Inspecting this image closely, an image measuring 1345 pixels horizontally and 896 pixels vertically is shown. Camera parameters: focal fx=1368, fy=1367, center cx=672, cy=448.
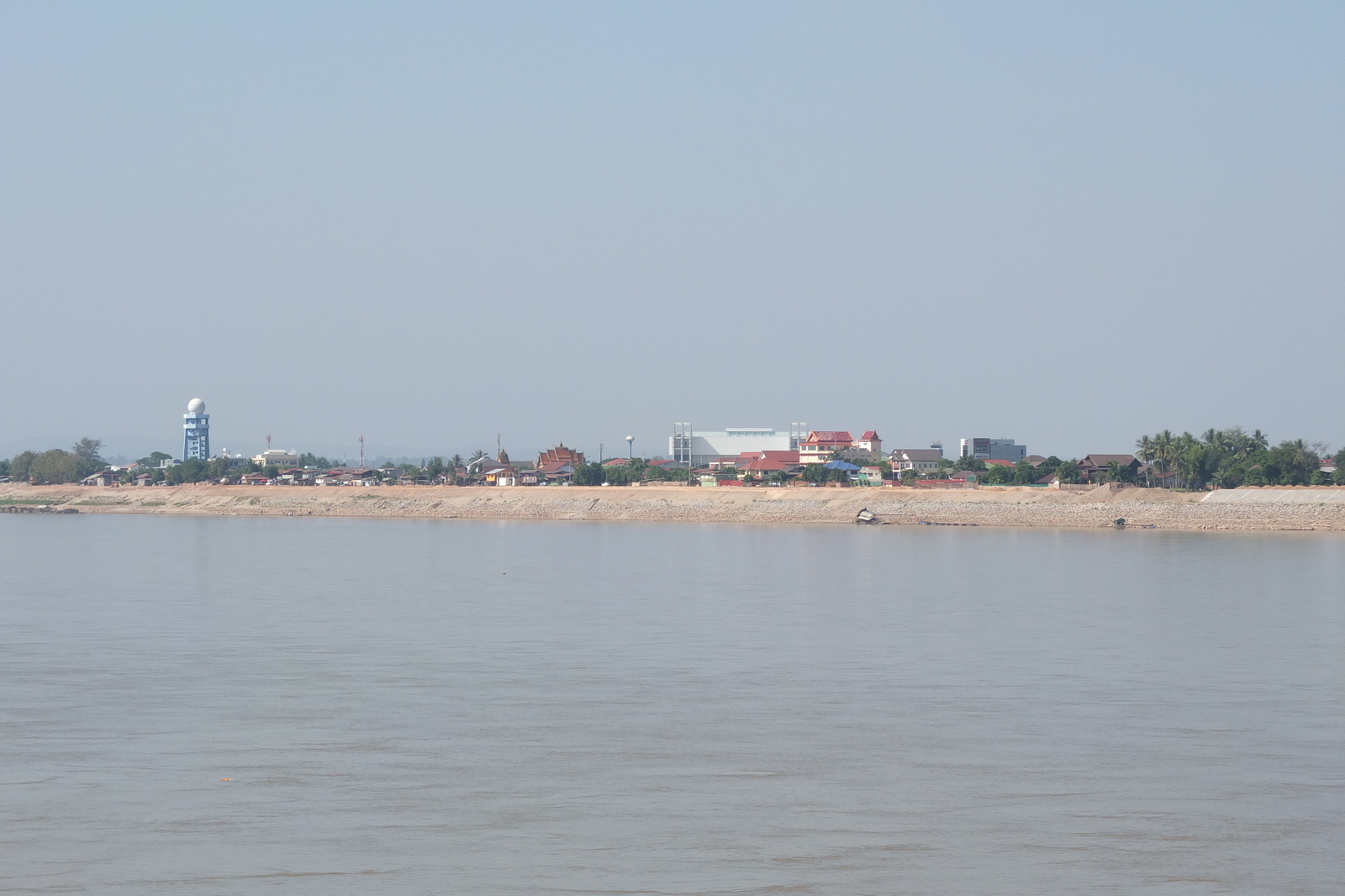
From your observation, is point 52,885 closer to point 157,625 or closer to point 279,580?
point 157,625

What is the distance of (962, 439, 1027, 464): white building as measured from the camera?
447 feet

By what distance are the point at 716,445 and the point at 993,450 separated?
97.7ft

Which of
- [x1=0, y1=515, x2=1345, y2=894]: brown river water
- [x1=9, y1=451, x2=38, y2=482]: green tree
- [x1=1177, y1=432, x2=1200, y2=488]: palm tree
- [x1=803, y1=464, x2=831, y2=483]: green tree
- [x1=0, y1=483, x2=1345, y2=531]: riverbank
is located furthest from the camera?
[x1=9, y1=451, x2=38, y2=482]: green tree

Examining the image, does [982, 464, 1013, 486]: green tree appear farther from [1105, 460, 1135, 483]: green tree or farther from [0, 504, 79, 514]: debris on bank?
[0, 504, 79, 514]: debris on bank

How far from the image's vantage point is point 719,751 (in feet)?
48.5

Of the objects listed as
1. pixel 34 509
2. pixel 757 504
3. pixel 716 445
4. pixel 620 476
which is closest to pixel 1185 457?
pixel 757 504

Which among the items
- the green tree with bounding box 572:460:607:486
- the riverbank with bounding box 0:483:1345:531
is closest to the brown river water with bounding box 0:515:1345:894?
the riverbank with bounding box 0:483:1345:531

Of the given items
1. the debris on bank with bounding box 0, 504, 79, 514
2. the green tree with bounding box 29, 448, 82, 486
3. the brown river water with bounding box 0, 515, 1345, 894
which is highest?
the green tree with bounding box 29, 448, 82, 486

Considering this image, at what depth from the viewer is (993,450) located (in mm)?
139625

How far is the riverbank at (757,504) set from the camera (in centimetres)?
7162

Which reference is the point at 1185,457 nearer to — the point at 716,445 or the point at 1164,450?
the point at 1164,450

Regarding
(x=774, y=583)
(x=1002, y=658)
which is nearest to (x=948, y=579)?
(x=774, y=583)

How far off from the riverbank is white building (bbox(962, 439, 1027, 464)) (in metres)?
49.2

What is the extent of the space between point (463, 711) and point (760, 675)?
5.17 metres
